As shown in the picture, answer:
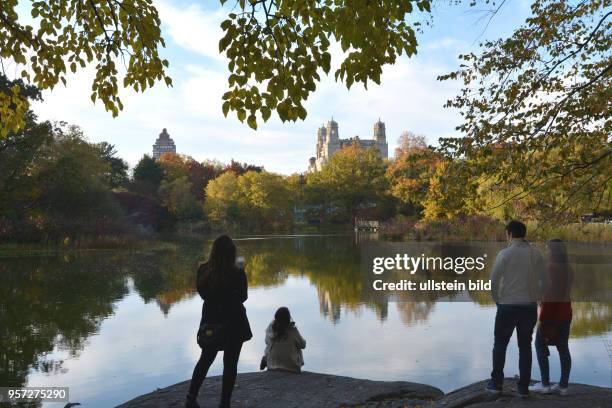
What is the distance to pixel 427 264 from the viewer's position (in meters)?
20.7

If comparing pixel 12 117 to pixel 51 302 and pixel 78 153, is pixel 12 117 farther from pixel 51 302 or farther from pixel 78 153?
pixel 78 153

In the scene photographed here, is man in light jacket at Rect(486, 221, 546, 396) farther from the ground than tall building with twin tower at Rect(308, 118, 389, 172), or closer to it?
closer to it

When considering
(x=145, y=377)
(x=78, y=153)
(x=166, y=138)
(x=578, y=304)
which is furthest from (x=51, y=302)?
(x=166, y=138)

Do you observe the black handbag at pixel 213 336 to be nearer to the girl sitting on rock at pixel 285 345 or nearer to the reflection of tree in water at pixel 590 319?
the girl sitting on rock at pixel 285 345

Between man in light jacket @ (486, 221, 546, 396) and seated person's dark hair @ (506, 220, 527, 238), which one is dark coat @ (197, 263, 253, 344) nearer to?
man in light jacket @ (486, 221, 546, 396)

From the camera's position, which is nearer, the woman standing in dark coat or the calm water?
the woman standing in dark coat

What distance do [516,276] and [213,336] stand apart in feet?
8.23

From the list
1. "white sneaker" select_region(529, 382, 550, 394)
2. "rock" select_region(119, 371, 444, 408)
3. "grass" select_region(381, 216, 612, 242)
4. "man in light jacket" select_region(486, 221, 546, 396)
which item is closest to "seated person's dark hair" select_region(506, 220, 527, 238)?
"man in light jacket" select_region(486, 221, 546, 396)

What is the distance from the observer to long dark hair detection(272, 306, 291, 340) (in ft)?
18.9

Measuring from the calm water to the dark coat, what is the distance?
2.50 metres

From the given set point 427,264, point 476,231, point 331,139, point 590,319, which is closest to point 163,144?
point 331,139

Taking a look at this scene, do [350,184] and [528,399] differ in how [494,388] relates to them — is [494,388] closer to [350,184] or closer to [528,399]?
[528,399]

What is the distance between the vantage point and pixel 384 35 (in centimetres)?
358

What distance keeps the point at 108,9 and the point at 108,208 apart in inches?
1074
